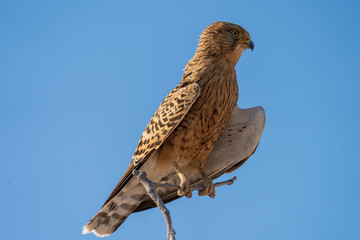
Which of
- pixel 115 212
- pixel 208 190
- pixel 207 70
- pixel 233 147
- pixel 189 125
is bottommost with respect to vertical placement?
pixel 115 212

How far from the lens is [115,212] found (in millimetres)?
4457

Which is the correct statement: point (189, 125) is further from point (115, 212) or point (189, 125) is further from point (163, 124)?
point (115, 212)

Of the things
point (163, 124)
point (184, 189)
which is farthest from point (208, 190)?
point (163, 124)

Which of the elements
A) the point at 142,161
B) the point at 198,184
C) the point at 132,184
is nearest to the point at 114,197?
the point at 132,184

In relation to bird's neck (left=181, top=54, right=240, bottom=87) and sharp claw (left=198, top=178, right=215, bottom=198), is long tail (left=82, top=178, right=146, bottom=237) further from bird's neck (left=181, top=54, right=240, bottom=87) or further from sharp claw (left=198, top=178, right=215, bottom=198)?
bird's neck (left=181, top=54, right=240, bottom=87)

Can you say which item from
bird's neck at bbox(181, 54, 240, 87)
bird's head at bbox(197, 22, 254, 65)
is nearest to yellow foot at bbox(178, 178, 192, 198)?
bird's neck at bbox(181, 54, 240, 87)

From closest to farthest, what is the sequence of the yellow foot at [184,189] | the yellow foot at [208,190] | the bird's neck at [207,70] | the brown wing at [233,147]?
the yellow foot at [184,189] < the bird's neck at [207,70] < the yellow foot at [208,190] < the brown wing at [233,147]

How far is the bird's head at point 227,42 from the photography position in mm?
4441

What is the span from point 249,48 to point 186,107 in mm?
985

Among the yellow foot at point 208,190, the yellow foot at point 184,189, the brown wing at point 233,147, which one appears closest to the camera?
the yellow foot at point 184,189

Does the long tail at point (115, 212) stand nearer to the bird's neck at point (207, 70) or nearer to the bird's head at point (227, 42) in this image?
the bird's neck at point (207, 70)

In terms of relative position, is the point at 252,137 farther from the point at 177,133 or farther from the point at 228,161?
the point at 177,133

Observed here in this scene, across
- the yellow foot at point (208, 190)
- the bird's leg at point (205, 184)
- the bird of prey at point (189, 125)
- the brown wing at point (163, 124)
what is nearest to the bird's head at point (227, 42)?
the bird of prey at point (189, 125)

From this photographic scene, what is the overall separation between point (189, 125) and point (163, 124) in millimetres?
236
